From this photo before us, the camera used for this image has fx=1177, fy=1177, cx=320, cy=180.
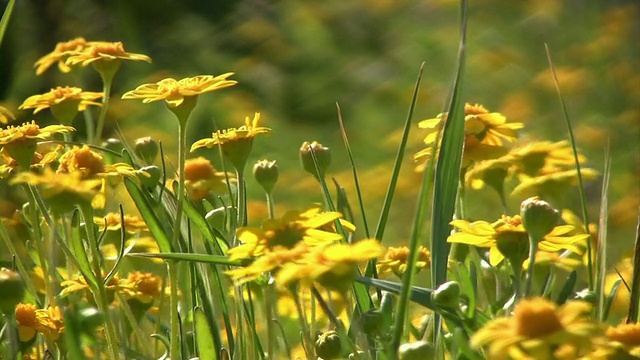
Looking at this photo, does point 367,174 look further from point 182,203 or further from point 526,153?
point 182,203

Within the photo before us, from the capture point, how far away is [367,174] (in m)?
2.71

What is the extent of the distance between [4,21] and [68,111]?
13 centimetres

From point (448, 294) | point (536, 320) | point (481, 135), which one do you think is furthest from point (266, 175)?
point (536, 320)

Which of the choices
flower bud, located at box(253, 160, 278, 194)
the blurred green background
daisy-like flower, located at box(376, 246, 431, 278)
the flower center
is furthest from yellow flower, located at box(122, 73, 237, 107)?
the blurred green background

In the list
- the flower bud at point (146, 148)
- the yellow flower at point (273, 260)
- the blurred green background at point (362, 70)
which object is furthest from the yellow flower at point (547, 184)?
the blurred green background at point (362, 70)

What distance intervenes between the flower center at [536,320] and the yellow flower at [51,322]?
38 cm

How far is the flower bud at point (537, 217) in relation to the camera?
2.50ft

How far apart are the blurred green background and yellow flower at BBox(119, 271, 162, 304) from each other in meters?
1.43

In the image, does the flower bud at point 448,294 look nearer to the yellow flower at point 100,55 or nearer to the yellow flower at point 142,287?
the yellow flower at point 142,287

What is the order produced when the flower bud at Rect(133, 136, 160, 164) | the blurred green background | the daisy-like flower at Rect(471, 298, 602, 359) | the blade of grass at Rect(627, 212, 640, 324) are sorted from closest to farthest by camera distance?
the daisy-like flower at Rect(471, 298, 602, 359), the blade of grass at Rect(627, 212, 640, 324), the flower bud at Rect(133, 136, 160, 164), the blurred green background

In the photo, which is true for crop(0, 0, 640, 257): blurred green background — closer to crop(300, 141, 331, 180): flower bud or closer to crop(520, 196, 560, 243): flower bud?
crop(300, 141, 331, 180): flower bud

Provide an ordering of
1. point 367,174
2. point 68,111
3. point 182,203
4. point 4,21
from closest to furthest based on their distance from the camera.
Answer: point 182,203
point 4,21
point 68,111
point 367,174

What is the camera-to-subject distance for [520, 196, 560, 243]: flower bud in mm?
761

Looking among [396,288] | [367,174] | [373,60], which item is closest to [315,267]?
[396,288]
